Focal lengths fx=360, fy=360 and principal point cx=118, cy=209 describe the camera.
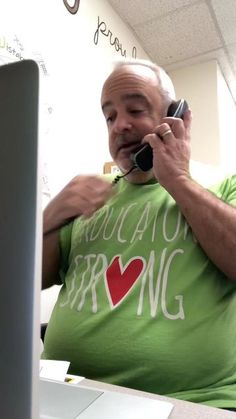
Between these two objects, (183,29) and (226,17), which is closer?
(226,17)

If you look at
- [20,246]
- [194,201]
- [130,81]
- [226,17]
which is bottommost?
[20,246]

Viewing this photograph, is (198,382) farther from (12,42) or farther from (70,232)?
(12,42)

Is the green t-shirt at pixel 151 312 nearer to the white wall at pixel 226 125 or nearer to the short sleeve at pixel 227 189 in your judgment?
the short sleeve at pixel 227 189

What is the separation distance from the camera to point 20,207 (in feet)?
0.83

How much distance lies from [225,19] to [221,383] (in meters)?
2.25

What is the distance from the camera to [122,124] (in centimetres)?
92

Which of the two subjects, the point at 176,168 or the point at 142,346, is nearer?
the point at 142,346

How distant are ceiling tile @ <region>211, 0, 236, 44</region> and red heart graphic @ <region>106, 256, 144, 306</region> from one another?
1.95 m

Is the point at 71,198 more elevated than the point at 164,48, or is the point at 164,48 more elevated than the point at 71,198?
the point at 164,48

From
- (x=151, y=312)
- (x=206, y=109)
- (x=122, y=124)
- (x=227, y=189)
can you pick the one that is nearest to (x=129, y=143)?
(x=122, y=124)

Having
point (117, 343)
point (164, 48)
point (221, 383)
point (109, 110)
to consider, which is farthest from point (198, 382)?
point (164, 48)

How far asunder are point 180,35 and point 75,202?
6.30 feet

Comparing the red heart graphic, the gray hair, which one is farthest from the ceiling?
the red heart graphic

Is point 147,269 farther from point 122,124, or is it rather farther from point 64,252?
point 122,124
